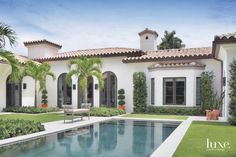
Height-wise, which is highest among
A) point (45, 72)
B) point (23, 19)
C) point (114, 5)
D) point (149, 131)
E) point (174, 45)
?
point (174, 45)

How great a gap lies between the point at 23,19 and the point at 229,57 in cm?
1361

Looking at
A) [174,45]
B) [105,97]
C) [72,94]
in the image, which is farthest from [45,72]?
[174,45]

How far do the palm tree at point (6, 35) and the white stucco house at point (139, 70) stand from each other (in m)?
11.4

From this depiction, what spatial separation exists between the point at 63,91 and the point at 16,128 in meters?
14.7

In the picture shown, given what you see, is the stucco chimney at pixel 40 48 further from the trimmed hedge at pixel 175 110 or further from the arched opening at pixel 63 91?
the trimmed hedge at pixel 175 110

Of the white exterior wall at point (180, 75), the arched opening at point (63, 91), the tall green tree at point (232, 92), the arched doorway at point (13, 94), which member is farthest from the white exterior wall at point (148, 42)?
the arched doorway at point (13, 94)

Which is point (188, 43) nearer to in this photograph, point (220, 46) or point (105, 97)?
point (105, 97)

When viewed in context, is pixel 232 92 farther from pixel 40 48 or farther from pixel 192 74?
pixel 40 48

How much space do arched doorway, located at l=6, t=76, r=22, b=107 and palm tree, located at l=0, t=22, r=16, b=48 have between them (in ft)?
42.5

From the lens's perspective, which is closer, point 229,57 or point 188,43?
point 229,57

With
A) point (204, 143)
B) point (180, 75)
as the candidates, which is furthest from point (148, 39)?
point (204, 143)

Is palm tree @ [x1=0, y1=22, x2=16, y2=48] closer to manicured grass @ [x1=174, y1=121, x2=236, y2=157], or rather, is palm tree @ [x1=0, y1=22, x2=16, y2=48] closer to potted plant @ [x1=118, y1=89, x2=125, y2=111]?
manicured grass @ [x1=174, y1=121, x2=236, y2=157]

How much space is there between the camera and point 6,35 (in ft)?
36.7

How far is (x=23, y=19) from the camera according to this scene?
689 inches
